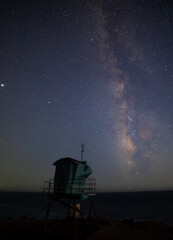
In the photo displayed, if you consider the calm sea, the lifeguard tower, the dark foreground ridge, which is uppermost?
the lifeguard tower

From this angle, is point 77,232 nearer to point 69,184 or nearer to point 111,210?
point 69,184

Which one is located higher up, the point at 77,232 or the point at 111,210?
the point at 77,232

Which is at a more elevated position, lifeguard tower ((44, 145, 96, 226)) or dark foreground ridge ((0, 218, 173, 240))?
lifeguard tower ((44, 145, 96, 226))

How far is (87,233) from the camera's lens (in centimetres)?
1315

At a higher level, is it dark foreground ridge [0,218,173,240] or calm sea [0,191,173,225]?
dark foreground ridge [0,218,173,240]

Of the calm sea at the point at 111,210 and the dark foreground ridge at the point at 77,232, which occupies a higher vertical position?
the dark foreground ridge at the point at 77,232

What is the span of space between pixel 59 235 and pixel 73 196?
10.3 ft

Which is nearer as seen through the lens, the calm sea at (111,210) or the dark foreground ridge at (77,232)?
the dark foreground ridge at (77,232)

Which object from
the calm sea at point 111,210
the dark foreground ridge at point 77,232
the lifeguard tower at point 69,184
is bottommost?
the calm sea at point 111,210

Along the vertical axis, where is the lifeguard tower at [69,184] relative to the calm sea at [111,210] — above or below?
above

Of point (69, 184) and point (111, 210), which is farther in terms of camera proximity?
point (111, 210)

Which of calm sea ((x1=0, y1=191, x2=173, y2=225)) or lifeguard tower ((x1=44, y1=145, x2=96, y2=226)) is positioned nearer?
lifeguard tower ((x1=44, y1=145, x2=96, y2=226))

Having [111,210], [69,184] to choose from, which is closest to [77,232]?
[69,184]

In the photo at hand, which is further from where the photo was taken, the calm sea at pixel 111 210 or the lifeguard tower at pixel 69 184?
the calm sea at pixel 111 210
